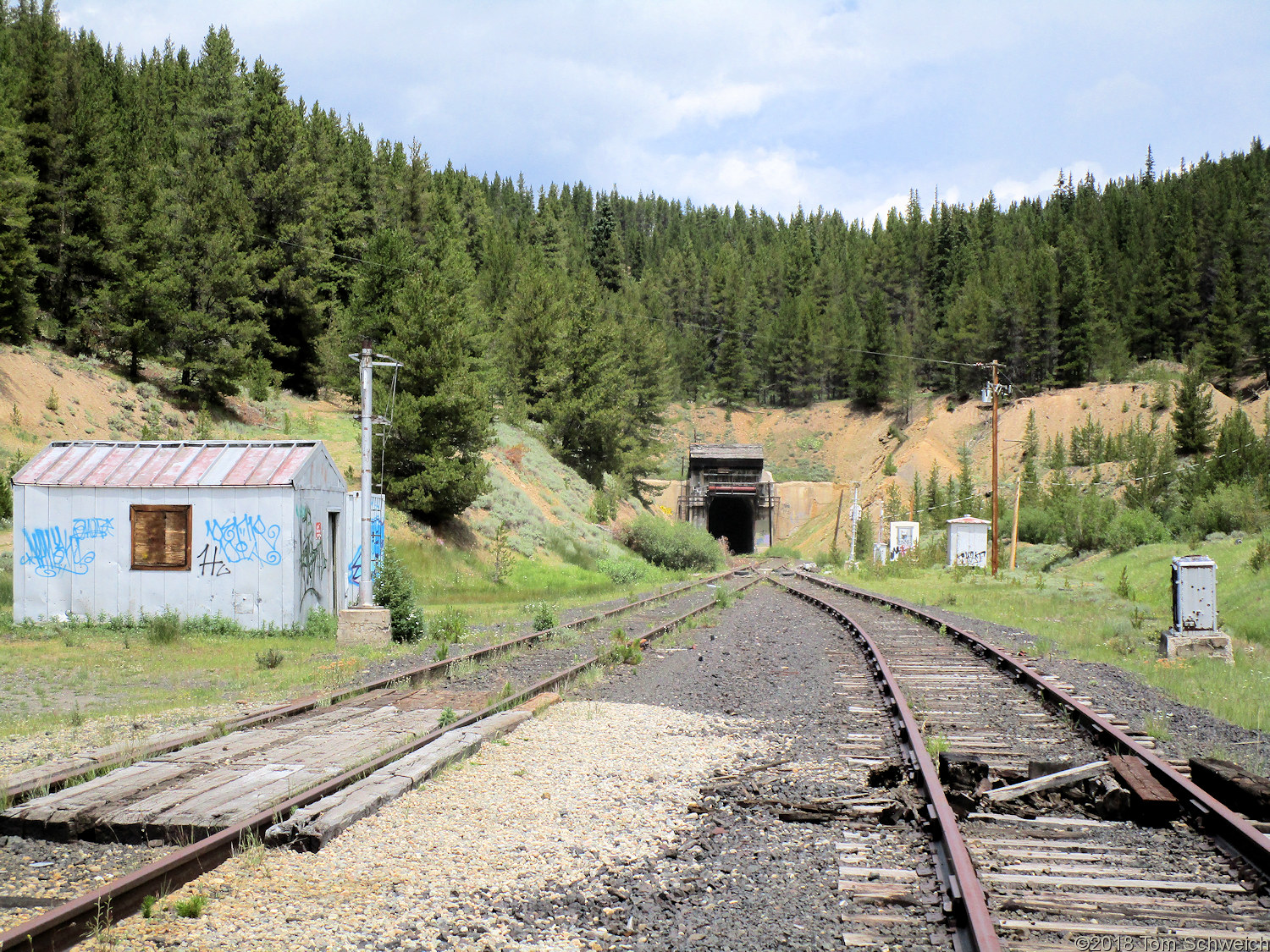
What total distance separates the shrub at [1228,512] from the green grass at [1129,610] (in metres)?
3.50

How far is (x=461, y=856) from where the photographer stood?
5.58m

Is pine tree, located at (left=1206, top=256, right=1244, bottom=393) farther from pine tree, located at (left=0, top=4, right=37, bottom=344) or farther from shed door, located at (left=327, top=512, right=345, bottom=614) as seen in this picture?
pine tree, located at (left=0, top=4, right=37, bottom=344)

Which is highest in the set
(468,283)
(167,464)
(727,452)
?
(468,283)

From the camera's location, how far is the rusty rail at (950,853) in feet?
13.6

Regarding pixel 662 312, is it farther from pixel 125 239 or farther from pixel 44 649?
pixel 44 649

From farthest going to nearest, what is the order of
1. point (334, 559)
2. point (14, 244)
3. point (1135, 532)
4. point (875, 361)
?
point (875, 361) → point (1135, 532) → point (14, 244) → point (334, 559)

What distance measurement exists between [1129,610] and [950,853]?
18.6m

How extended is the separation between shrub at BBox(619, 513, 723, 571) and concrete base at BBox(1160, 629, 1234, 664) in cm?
3260

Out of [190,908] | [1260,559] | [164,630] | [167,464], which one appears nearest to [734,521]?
[1260,559]

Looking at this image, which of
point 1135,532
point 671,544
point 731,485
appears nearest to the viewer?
point 1135,532

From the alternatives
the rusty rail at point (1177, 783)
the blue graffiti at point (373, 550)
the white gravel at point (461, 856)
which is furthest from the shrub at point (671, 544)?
the white gravel at point (461, 856)

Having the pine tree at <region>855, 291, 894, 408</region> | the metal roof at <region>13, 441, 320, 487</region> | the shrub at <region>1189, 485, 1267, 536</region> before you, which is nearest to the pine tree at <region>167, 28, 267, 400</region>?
the metal roof at <region>13, 441, 320, 487</region>

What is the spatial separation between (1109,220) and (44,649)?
119 meters

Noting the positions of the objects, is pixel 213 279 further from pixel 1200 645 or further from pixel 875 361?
pixel 875 361
